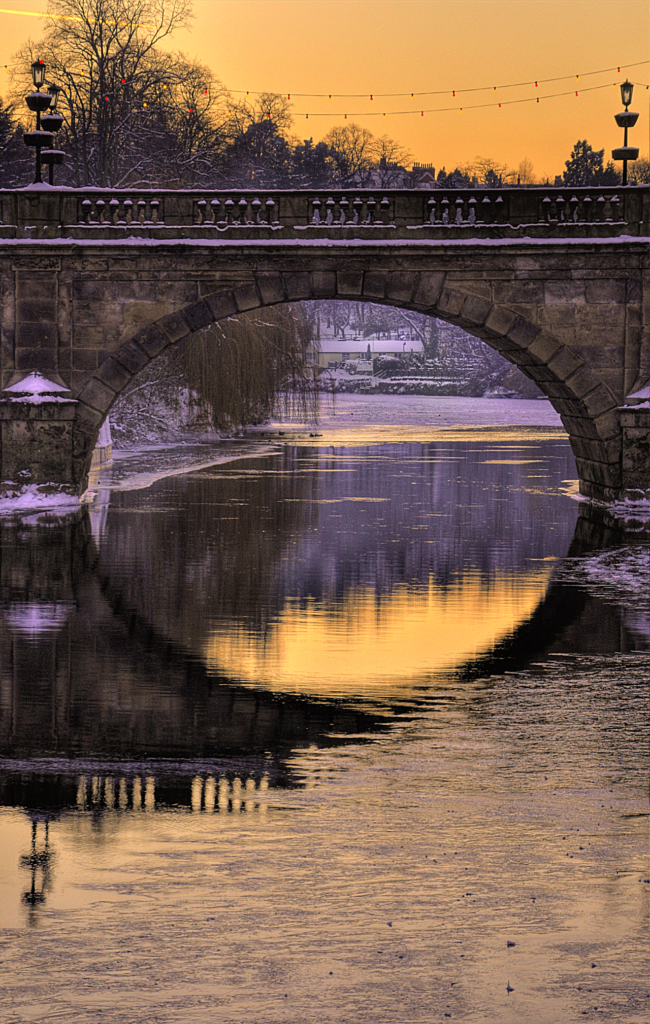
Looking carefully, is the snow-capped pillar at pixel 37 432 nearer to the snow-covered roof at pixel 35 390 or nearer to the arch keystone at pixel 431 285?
the snow-covered roof at pixel 35 390

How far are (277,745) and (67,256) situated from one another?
17942 millimetres

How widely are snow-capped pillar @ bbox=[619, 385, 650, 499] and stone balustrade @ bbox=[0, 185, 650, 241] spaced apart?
2729 millimetres

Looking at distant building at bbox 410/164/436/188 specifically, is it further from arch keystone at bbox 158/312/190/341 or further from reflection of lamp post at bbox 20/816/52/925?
reflection of lamp post at bbox 20/816/52/925

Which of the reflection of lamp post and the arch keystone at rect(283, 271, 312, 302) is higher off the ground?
Answer: the arch keystone at rect(283, 271, 312, 302)

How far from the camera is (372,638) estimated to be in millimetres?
12445

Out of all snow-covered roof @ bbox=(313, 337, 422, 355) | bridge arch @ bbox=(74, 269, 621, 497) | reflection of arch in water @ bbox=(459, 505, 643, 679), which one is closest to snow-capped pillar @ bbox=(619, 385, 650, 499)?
bridge arch @ bbox=(74, 269, 621, 497)

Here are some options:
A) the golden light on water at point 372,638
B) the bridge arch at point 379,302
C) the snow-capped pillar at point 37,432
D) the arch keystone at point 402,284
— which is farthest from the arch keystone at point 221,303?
the golden light on water at point 372,638

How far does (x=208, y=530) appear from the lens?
70.0 feet

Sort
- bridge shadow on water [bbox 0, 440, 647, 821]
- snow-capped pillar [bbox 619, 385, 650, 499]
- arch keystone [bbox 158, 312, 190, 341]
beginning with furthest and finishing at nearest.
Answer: arch keystone [bbox 158, 312, 190, 341] < snow-capped pillar [bbox 619, 385, 650, 499] < bridge shadow on water [bbox 0, 440, 647, 821]

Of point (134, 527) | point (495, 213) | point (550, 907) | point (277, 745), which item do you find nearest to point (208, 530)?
point (134, 527)

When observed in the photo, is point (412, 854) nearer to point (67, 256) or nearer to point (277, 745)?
point (277, 745)

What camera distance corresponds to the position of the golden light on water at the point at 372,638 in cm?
1077

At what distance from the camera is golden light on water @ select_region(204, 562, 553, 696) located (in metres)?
10.8

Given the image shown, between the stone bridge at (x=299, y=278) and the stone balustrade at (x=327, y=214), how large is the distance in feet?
0.08
